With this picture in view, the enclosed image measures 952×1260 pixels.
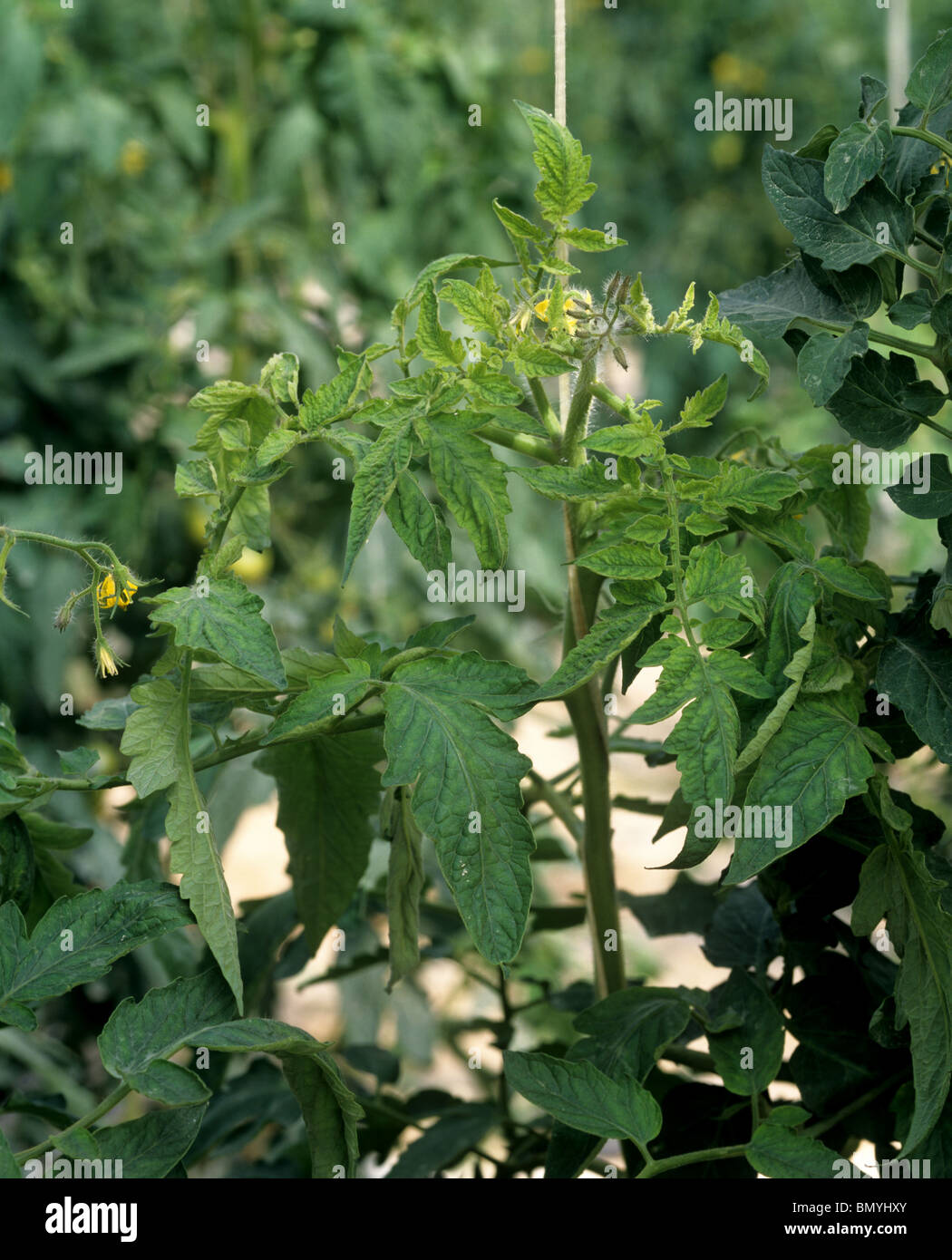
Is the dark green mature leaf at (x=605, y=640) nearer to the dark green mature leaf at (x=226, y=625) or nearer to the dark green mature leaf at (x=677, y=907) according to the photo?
the dark green mature leaf at (x=226, y=625)

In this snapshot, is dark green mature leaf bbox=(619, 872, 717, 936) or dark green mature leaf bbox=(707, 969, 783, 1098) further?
dark green mature leaf bbox=(619, 872, 717, 936)

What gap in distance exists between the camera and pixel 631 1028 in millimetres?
539

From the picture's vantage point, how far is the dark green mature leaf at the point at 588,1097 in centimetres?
48

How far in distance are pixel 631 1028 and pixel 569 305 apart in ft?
0.96

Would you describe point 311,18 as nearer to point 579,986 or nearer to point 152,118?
point 152,118

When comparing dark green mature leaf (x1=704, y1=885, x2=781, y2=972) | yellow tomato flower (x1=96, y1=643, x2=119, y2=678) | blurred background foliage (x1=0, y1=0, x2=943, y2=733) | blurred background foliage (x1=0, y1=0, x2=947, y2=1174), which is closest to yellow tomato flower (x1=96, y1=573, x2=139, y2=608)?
yellow tomato flower (x1=96, y1=643, x2=119, y2=678)

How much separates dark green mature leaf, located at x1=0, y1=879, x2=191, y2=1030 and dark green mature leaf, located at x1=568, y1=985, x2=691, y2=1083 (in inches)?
7.0

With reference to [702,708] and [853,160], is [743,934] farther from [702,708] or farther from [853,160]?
[853,160]

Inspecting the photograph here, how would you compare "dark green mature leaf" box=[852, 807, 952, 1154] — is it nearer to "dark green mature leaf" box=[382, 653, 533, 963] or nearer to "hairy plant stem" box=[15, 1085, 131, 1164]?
"dark green mature leaf" box=[382, 653, 533, 963]

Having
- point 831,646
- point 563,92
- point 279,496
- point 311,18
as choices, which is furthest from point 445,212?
point 831,646

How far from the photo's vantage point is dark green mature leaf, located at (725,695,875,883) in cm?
43

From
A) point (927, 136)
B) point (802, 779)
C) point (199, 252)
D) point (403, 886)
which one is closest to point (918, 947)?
point (802, 779)

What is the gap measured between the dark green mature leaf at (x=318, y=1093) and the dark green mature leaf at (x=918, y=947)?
0.65 ft

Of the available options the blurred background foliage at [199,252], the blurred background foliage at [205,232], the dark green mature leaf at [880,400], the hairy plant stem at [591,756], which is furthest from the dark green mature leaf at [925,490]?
the blurred background foliage at [205,232]
